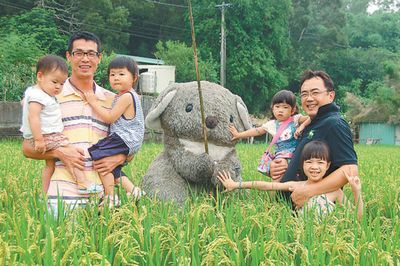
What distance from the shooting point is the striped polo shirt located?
3.25m

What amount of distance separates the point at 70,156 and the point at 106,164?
0.23 meters

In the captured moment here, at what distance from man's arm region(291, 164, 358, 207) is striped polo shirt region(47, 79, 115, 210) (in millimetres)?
1255

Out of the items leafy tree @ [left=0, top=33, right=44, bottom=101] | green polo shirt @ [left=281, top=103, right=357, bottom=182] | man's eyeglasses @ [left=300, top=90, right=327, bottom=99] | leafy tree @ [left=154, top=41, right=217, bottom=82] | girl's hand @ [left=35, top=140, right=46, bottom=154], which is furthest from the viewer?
leafy tree @ [left=154, top=41, right=217, bottom=82]

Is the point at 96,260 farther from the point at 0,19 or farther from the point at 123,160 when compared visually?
the point at 0,19

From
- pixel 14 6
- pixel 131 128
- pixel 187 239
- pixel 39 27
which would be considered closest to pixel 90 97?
pixel 131 128

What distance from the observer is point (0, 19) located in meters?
23.5

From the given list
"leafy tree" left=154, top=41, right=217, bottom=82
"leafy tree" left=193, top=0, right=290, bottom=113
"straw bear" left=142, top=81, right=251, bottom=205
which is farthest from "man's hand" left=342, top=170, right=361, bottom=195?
"leafy tree" left=193, top=0, right=290, bottom=113

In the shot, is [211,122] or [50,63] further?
[211,122]

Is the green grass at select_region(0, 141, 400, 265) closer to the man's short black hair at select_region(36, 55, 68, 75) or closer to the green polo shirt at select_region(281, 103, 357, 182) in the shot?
the green polo shirt at select_region(281, 103, 357, 182)

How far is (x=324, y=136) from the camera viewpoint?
374cm

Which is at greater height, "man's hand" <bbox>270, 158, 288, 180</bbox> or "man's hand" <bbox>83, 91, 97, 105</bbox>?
"man's hand" <bbox>83, 91, 97, 105</bbox>

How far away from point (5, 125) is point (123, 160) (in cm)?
1035

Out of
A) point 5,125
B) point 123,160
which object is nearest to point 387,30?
point 5,125

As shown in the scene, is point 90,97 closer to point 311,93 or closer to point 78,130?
point 78,130
